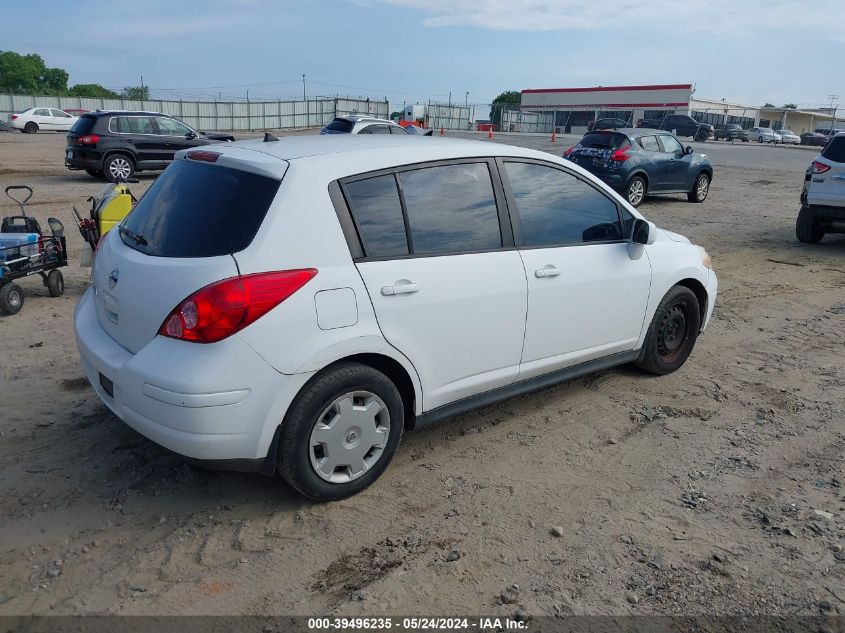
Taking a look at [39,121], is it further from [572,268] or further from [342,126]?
[572,268]

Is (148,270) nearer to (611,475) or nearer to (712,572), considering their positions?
(611,475)

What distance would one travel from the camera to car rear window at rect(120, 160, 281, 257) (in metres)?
3.13

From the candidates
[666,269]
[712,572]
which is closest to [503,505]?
[712,572]

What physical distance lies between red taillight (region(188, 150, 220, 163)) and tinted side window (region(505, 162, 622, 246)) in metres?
1.64

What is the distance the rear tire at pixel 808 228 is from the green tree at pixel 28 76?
294ft

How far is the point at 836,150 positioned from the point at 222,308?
1046 centimetres

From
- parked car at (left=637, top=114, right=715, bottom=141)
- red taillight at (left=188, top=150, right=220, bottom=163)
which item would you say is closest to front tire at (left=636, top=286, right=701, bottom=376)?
red taillight at (left=188, top=150, right=220, bottom=163)

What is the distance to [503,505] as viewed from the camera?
11.4 ft

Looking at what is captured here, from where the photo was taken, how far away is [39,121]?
117ft

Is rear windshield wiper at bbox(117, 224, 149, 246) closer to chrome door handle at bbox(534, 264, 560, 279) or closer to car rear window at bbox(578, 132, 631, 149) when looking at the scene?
chrome door handle at bbox(534, 264, 560, 279)

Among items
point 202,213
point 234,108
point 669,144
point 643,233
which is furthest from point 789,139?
point 202,213

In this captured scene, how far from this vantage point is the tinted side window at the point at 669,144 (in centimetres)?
1517

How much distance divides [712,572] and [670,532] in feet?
0.99

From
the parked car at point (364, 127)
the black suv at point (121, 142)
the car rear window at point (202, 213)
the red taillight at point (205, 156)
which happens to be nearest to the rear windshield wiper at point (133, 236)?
the car rear window at point (202, 213)
